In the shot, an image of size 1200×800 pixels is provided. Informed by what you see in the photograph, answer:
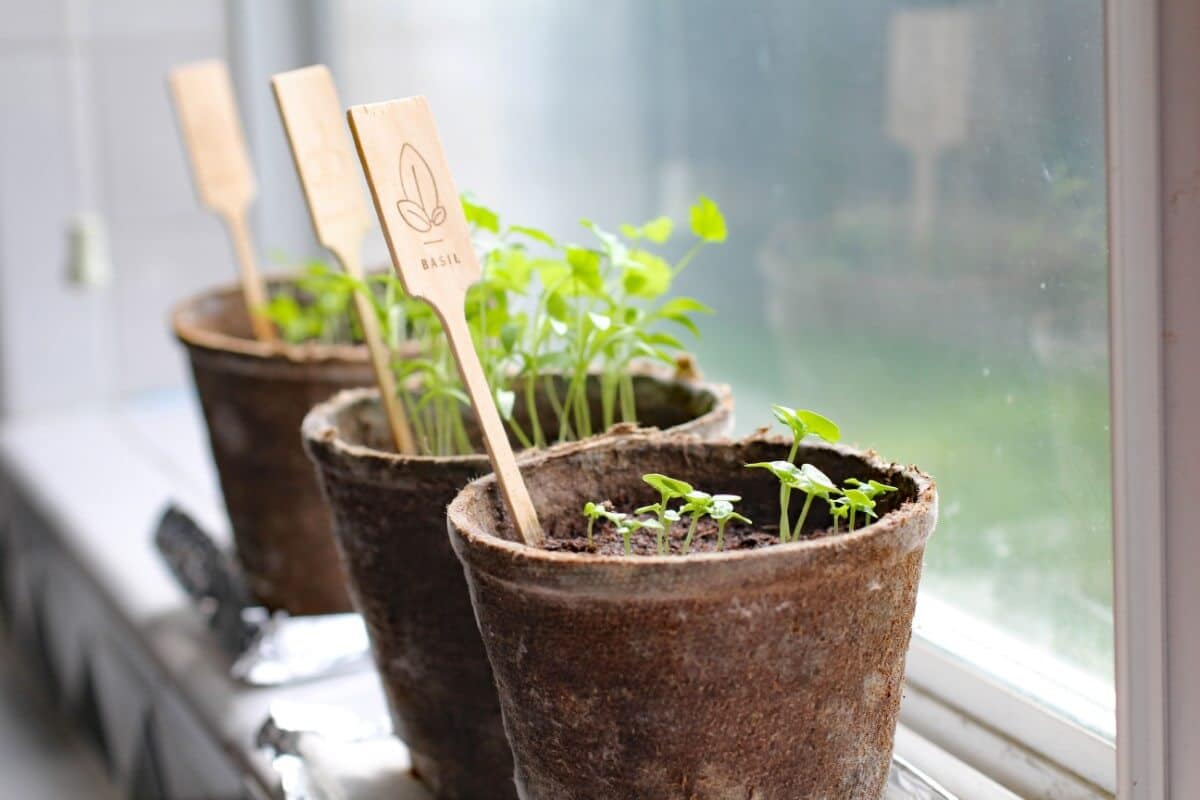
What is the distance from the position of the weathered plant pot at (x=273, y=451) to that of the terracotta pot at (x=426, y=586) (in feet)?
0.59

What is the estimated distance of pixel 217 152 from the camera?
102cm

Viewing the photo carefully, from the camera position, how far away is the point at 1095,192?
61 centimetres

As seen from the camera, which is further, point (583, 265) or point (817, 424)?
point (583, 265)

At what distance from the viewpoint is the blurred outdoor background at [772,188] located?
0.66m

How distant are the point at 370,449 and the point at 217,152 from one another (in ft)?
1.43

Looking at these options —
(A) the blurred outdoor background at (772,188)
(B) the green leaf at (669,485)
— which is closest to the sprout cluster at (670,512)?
(B) the green leaf at (669,485)

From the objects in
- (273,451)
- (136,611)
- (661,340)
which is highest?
(661,340)

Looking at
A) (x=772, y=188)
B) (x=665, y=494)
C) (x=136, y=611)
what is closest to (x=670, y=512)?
(x=665, y=494)

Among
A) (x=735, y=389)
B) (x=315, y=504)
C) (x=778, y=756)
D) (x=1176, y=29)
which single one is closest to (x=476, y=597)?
(x=778, y=756)

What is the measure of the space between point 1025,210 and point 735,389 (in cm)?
41

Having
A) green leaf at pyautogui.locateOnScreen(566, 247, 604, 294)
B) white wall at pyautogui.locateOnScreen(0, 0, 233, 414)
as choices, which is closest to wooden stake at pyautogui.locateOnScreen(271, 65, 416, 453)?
green leaf at pyautogui.locateOnScreen(566, 247, 604, 294)

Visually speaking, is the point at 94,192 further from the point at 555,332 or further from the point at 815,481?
the point at 815,481

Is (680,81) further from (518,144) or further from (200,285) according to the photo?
(200,285)

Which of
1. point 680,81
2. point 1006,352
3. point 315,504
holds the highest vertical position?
point 680,81
